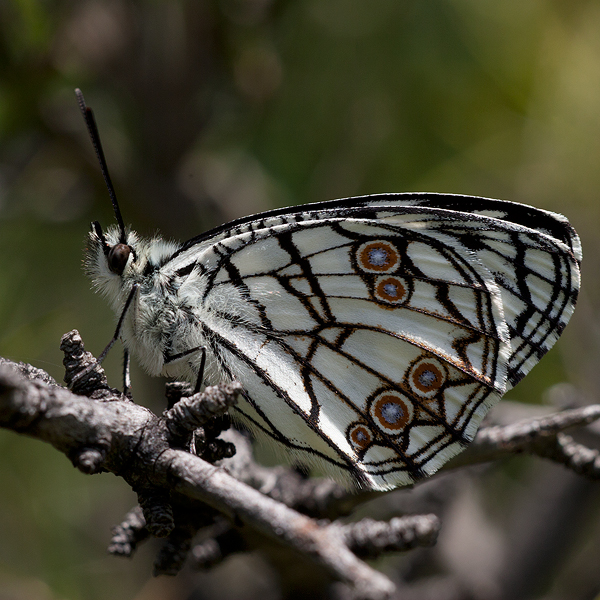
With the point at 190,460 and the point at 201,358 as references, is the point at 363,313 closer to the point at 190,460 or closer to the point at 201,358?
the point at 201,358

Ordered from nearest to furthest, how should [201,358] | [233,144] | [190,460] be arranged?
[190,460] < [201,358] < [233,144]

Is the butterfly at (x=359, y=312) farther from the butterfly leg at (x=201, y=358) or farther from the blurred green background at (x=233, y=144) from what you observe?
the blurred green background at (x=233, y=144)

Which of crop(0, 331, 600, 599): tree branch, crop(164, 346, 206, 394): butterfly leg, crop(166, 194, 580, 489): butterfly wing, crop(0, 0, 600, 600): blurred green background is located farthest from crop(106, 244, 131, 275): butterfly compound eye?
crop(0, 0, 600, 600): blurred green background

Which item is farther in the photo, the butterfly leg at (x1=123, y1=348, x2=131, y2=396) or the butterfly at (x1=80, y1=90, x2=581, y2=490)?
the butterfly at (x1=80, y1=90, x2=581, y2=490)

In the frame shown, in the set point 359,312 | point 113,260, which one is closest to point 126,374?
point 113,260

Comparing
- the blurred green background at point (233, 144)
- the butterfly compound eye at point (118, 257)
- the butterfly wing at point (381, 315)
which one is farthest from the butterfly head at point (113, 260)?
the blurred green background at point (233, 144)

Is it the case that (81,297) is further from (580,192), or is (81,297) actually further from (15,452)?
(580,192)

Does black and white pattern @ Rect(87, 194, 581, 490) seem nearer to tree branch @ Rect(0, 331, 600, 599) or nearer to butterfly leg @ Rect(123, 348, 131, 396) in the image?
butterfly leg @ Rect(123, 348, 131, 396)
